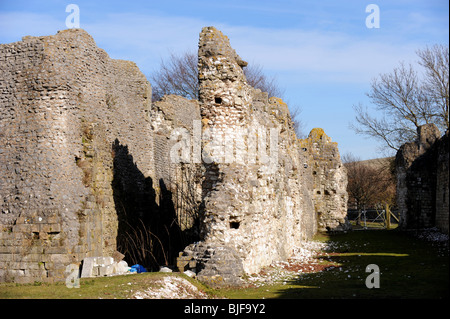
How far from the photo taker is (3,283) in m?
12.1

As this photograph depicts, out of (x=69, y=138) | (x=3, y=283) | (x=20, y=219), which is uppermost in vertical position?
(x=69, y=138)

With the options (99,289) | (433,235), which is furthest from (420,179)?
(99,289)

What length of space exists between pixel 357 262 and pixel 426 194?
36.6 feet

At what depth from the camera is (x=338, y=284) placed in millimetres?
11297

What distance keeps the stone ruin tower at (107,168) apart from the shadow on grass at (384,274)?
1.51 meters

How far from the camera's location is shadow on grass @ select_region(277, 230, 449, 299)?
9914 mm

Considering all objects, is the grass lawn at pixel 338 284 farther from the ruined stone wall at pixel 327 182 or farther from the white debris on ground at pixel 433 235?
the ruined stone wall at pixel 327 182

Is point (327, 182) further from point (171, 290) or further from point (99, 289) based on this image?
point (99, 289)

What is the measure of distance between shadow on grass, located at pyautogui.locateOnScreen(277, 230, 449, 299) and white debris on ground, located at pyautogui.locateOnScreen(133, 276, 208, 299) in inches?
62.3

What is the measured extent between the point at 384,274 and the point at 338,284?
→ 1740mm

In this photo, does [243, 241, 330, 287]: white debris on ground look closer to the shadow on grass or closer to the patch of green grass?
the shadow on grass
